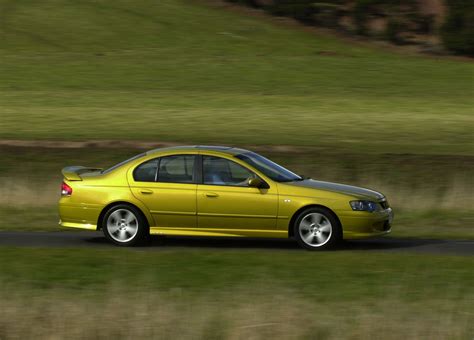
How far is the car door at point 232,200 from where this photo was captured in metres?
14.9

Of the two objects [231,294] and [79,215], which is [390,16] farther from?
[231,294]

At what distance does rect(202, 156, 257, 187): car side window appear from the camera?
1511 cm

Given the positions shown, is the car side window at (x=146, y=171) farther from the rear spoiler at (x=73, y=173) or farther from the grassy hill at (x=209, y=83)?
the grassy hill at (x=209, y=83)

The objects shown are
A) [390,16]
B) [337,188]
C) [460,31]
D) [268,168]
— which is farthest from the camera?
[390,16]

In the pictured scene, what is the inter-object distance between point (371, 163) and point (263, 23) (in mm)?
35601

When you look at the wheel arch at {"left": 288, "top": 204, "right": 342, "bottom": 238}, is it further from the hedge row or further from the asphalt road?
the hedge row

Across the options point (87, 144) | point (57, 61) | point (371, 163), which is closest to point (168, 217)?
point (371, 163)

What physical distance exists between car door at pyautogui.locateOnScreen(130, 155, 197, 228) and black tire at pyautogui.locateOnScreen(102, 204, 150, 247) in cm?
19

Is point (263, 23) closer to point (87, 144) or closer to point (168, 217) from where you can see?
point (87, 144)

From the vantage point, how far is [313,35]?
185ft

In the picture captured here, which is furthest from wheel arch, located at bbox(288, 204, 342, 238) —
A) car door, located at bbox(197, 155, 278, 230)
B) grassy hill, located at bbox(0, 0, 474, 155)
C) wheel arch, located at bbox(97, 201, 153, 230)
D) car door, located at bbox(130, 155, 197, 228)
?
grassy hill, located at bbox(0, 0, 474, 155)

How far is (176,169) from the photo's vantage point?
1531 cm

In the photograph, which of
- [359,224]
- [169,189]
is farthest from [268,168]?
[359,224]

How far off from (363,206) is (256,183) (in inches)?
57.4
